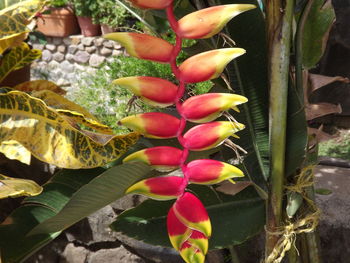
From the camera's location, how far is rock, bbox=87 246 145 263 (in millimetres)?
1719

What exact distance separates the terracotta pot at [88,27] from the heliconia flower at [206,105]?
Answer: 4283 mm

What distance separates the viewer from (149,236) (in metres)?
1.00

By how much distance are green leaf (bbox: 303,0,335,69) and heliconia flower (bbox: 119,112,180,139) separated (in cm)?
47

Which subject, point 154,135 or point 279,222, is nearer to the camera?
point 154,135

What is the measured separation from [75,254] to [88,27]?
3.27 m

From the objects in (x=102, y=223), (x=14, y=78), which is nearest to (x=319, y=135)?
(x=102, y=223)

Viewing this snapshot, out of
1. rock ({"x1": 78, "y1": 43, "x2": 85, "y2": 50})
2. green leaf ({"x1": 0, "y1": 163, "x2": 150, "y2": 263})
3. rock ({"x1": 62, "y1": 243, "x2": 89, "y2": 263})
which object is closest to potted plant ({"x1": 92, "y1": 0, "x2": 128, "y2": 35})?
rock ({"x1": 78, "y1": 43, "x2": 85, "y2": 50})

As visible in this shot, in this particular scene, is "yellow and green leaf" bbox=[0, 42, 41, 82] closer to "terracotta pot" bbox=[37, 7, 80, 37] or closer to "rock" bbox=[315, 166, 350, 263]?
"rock" bbox=[315, 166, 350, 263]

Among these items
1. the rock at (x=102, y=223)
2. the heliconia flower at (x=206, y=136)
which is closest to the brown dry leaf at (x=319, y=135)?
the heliconia flower at (x=206, y=136)

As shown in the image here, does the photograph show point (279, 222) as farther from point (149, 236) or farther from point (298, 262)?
point (149, 236)

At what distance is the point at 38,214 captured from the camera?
1028 mm

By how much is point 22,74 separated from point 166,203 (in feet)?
2.90

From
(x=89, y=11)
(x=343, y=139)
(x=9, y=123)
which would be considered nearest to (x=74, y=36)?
(x=89, y=11)

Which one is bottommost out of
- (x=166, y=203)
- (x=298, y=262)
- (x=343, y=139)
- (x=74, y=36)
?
(x=343, y=139)
